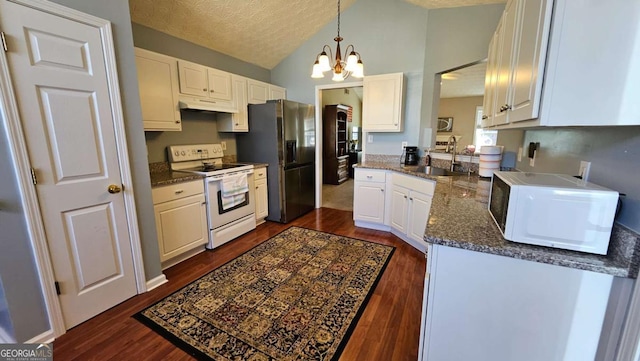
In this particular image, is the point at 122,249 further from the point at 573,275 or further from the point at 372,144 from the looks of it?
the point at 372,144

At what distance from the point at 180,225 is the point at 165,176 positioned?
54 cm

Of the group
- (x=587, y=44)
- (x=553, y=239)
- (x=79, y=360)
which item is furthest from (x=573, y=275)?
(x=79, y=360)

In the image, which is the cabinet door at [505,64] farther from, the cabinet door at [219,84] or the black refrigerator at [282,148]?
the cabinet door at [219,84]

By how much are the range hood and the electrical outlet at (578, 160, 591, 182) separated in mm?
3202

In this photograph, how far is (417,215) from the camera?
108 inches

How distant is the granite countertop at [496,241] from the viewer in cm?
83

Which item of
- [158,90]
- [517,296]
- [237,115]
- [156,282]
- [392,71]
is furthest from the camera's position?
[392,71]

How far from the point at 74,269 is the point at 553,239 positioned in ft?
8.89

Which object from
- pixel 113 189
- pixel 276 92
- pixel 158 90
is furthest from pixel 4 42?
pixel 276 92

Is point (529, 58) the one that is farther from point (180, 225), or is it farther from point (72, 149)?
point (180, 225)

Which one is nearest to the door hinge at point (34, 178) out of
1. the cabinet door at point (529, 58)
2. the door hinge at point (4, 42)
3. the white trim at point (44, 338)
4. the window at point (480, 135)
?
the door hinge at point (4, 42)

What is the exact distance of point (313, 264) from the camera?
2525 millimetres

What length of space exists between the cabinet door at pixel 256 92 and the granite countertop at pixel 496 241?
305cm

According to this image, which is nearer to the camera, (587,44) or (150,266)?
(587,44)
